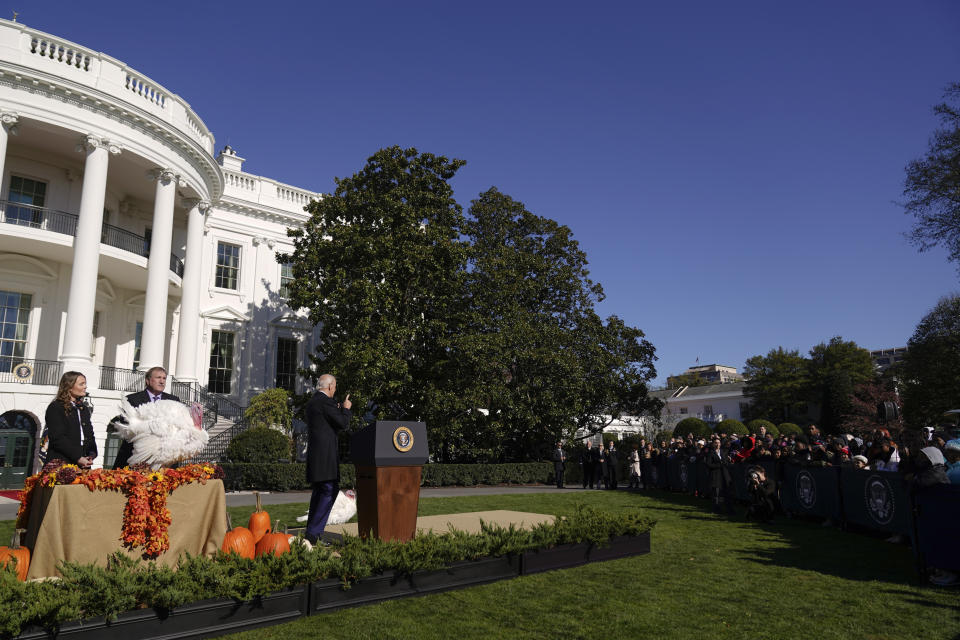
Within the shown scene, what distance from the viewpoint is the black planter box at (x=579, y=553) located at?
7047 millimetres

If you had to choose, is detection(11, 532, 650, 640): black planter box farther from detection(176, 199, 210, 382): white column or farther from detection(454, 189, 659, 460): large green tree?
detection(176, 199, 210, 382): white column

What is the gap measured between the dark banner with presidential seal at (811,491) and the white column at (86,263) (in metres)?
21.0

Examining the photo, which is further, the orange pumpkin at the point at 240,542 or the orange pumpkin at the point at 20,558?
the orange pumpkin at the point at 240,542

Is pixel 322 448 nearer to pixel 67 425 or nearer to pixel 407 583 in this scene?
pixel 407 583

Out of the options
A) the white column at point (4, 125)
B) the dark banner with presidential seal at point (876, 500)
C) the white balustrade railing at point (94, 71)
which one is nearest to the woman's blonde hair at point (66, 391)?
the dark banner with presidential seal at point (876, 500)

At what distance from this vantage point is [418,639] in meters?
4.71

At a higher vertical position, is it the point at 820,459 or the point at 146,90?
the point at 146,90

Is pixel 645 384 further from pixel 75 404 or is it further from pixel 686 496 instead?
pixel 75 404

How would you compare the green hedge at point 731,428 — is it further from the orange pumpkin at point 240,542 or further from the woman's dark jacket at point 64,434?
the woman's dark jacket at point 64,434

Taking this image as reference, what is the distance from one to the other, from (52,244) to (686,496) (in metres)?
23.2

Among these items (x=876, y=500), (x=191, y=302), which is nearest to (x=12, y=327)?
(x=191, y=302)

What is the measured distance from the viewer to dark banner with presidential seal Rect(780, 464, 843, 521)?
11.9 meters

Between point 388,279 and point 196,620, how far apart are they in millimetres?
18302

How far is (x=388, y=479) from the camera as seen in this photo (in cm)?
688
